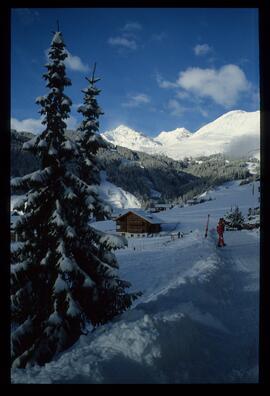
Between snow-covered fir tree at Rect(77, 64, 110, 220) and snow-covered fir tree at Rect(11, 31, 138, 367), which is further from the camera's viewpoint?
snow-covered fir tree at Rect(77, 64, 110, 220)

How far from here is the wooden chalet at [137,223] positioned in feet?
189

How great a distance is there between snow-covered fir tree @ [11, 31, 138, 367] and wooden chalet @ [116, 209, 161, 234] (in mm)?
48001

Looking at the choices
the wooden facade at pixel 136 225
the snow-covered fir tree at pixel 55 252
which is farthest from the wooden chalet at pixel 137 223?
the snow-covered fir tree at pixel 55 252

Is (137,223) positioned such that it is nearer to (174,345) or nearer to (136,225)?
(136,225)

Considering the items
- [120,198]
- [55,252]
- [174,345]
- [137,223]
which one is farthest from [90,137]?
[120,198]

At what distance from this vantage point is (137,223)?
5794cm

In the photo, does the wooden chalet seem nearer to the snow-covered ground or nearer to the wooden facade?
the wooden facade

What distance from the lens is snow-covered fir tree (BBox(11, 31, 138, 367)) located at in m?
8.01

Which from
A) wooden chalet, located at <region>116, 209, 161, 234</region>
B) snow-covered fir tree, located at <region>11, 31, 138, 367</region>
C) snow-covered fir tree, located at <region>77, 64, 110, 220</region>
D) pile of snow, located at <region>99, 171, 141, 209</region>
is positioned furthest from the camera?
pile of snow, located at <region>99, 171, 141, 209</region>

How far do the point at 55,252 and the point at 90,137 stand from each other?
3.89 m

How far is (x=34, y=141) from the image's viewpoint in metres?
8.70

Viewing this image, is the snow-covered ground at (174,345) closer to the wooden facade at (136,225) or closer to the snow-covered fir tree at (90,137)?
the snow-covered fir tree at (90,137)

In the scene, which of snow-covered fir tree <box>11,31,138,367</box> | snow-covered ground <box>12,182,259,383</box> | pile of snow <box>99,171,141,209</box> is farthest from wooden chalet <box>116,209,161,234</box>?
pile of snow <box>99,171,141,209</box>
